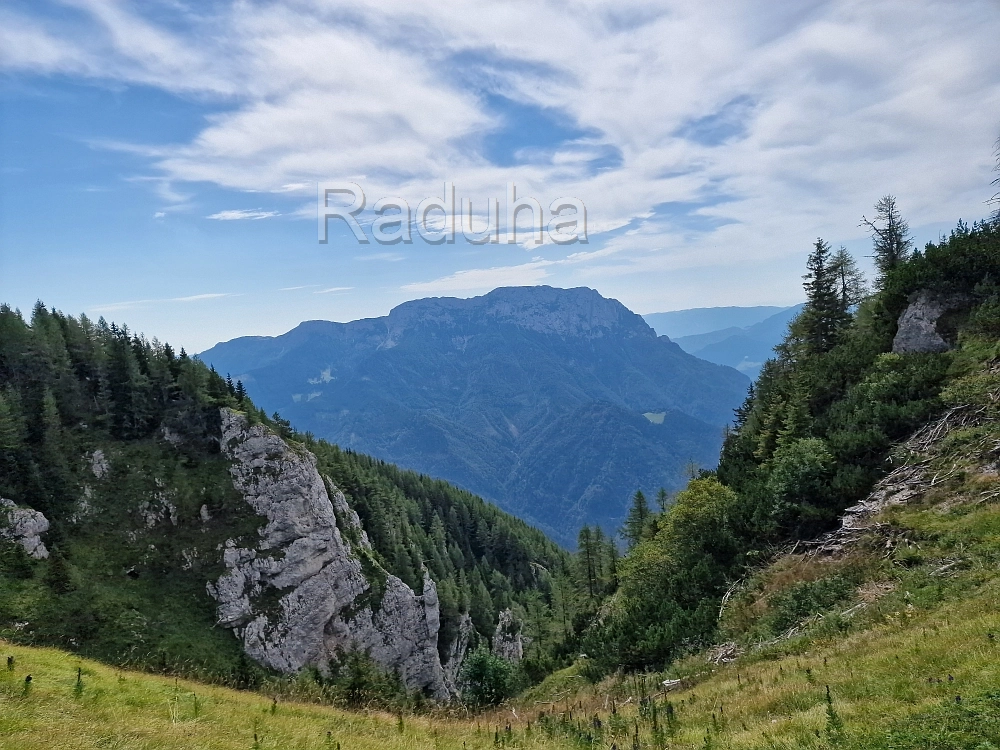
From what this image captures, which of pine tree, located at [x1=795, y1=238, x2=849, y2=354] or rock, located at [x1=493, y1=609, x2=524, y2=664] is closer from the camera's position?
pine tree, located at [x1=795, y1=238, x2=849, y2=354]

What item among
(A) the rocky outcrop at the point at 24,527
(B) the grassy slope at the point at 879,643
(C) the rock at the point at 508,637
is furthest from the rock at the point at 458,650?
(B) the grassy slope at the point at 879,643

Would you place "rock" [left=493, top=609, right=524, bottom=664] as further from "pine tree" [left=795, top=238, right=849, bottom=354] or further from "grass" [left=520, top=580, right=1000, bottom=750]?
"grass" [left=520, top=580, right=1000, bottom=750]

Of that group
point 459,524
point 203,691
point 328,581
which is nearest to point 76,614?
point 328,581

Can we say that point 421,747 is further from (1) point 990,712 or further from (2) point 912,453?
(2) point 912,453

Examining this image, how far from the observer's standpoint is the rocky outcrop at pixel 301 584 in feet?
200

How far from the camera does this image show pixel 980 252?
3509 cm

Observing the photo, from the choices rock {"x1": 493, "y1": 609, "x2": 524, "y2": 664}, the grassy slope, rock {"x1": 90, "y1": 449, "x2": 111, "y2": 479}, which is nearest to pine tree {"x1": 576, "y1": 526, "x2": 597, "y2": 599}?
the grassy slope

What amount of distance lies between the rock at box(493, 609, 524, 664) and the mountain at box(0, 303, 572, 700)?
466 inches

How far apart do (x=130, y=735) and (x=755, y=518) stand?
2878cm

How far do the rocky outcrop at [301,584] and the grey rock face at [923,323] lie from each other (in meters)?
58.7

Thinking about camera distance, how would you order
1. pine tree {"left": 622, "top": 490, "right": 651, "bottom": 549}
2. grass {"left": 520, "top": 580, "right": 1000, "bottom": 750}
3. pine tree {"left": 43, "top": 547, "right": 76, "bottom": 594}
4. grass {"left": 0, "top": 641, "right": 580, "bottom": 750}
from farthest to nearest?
pine tree {"left": 622, "top": 490, "right": 651, "bottom": 549}
pine tree {"left": 43, "top": 547, "right": 76, "bottom": 594}
grass {"left": 0, "top": 641, "right": 580, "bottom": 750}
grass {"left": 520, "top": 580, "right": 1000, "bottom": 750}

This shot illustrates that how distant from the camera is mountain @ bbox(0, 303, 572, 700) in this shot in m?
51.5

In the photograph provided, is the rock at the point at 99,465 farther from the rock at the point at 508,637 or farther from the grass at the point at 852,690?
the rock at the point at 508,637

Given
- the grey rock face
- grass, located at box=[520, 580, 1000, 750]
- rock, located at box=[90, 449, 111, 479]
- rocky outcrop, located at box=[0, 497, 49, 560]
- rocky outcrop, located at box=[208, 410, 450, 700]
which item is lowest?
rocky outcrop, located at box=[208, 410, 450, 700]
